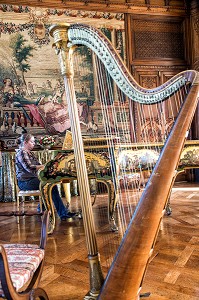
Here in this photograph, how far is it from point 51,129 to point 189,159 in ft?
13.1

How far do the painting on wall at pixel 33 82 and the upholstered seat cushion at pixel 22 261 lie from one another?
17.4 feet

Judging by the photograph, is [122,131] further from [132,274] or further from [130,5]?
[132,274]

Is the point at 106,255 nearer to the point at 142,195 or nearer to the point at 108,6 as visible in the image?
the point at 142,195

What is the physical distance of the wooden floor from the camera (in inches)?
71.3

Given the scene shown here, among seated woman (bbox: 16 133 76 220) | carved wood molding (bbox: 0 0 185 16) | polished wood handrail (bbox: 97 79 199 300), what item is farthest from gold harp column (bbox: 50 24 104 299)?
carved wood molding (bbox: 0 0 185 16)

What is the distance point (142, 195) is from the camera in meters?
1.57

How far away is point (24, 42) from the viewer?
6.83 m

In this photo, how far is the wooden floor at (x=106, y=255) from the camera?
1.81 m

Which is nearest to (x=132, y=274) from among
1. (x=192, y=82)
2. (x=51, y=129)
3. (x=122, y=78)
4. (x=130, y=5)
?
(x=122, y=78)

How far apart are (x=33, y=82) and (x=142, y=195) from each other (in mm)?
5889

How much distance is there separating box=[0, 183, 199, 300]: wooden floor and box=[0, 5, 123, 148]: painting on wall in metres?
3.09

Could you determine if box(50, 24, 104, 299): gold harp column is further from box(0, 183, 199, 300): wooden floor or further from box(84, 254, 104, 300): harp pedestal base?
box(0, 183, 199, 300): wooden floor

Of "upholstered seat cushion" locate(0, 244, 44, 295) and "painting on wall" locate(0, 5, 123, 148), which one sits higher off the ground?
"painting on wall" locate(0, 5, 123, 148)

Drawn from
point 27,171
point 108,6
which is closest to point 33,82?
point 108,6
